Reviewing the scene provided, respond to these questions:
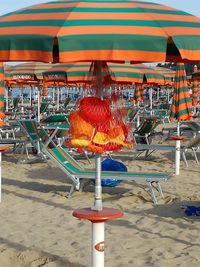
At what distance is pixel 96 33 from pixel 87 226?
3.17 metres

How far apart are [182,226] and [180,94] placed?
426cm

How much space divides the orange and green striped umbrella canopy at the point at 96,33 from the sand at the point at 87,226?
2.06 m

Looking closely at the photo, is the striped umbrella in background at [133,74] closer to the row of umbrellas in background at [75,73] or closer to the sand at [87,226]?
the row of umbrellas in background at [75,73]

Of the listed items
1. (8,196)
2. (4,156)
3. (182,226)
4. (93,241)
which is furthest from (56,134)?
(93,241)

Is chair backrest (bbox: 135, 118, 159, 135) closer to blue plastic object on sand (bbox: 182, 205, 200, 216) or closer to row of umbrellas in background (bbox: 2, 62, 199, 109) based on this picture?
row of umbrellas in background (bbox: 2, 62, 199, 109)

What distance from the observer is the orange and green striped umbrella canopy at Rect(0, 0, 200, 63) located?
11.2 ft

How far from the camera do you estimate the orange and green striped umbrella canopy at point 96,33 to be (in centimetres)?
341

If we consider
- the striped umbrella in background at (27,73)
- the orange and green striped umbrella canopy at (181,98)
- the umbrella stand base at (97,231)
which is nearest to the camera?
the umbrella stand base at (97,231)

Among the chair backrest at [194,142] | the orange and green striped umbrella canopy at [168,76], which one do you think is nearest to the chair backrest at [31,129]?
the chair backrest at [194,142]

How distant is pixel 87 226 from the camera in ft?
20.1

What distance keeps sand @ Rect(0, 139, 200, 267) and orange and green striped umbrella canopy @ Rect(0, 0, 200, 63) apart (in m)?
2.06

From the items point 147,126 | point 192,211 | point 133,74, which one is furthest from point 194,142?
point 192,211

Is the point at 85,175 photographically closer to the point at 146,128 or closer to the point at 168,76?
the point at 146,128

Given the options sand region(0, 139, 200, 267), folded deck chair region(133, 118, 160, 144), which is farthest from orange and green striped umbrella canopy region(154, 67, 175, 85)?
sand region(0, 139, 200, 267)
